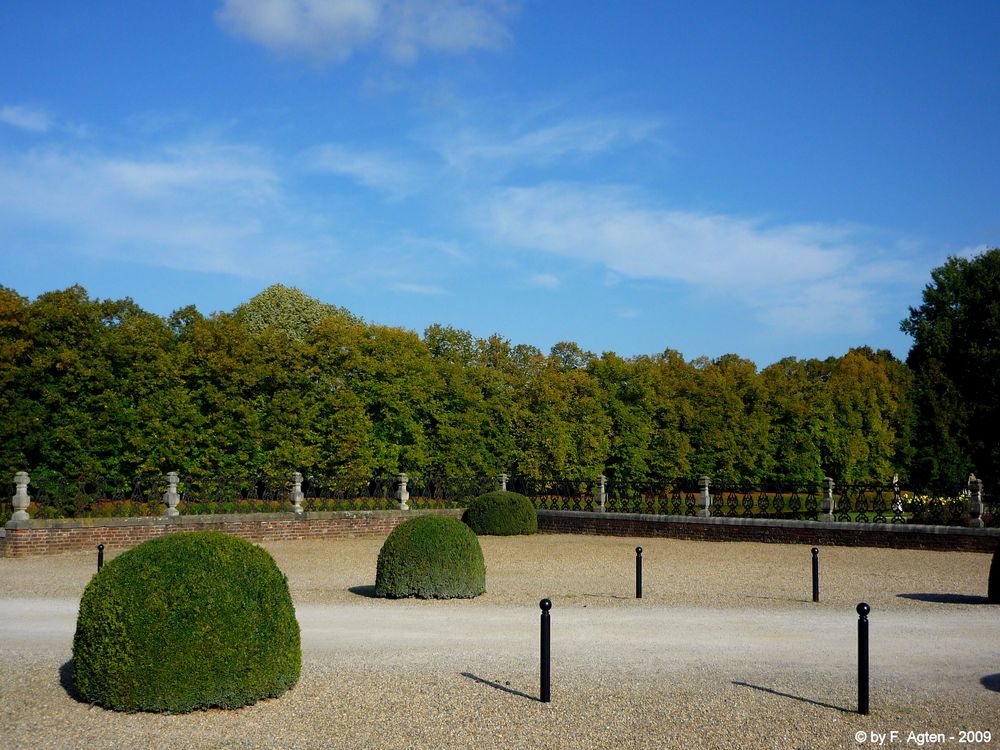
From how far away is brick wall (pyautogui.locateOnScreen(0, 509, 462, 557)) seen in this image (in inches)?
883

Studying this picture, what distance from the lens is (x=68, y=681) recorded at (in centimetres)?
859

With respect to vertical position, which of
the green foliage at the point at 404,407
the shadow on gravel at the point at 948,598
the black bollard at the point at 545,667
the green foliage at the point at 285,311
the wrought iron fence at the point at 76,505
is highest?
the green foliage at the point at 285,311

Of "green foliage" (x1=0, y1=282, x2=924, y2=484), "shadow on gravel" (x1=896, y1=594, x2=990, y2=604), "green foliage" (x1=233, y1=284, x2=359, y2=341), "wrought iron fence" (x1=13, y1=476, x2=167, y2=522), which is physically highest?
"green foliage" (x1=233, y1=284, x2=359, y2=341)

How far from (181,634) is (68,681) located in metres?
1.97

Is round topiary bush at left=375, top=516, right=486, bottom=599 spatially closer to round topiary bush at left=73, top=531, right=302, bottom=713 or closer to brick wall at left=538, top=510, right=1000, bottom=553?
round topiary bush at left=73, top=531, right=302, bottom=713

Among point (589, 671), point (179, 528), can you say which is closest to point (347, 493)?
point (179, 528)

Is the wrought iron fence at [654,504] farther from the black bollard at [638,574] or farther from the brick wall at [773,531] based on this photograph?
the black bollard at [638,574]

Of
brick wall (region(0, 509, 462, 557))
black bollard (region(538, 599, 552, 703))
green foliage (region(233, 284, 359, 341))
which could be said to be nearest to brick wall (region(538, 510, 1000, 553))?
brick wall (region(0, 509, 462, 557))

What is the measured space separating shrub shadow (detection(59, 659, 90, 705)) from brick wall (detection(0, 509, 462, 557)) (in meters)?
14.7

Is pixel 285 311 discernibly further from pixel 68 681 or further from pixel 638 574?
pixel 68 681

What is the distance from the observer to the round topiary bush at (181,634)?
7.46 m

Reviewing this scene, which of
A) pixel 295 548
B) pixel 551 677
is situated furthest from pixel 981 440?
pixel 551 677

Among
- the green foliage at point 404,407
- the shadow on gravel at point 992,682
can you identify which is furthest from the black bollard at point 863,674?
the green foliage at point 404,407

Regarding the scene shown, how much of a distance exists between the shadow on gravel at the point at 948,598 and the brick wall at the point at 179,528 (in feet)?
52.7
